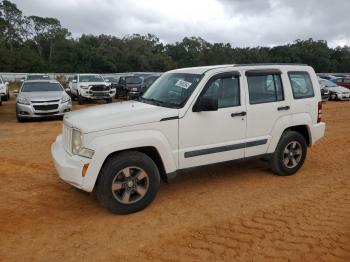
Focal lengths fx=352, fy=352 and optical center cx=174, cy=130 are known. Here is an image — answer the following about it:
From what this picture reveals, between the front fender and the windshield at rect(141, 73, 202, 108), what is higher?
the windshield at rect(141, 73, 202, 108)

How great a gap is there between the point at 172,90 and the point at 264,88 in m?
1.48

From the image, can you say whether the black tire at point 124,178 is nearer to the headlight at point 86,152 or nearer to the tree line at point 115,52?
the headlight at point 86,152

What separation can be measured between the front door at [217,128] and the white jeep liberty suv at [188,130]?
14 millimetres

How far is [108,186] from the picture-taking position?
4266 mm

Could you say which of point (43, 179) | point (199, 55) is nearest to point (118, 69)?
point (199, 55)

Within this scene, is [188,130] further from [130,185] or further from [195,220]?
[195,220]

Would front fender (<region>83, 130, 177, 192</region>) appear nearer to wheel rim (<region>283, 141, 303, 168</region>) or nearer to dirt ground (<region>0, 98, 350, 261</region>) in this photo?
dirt ground (<region>0, 98, 350, 261</region>)

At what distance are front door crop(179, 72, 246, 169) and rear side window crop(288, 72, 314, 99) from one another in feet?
3.90

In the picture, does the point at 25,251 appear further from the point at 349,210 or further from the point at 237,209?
the point at 349,210

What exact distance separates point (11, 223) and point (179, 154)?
2238 millimetres

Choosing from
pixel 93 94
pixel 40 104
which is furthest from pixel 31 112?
pixel 93 94

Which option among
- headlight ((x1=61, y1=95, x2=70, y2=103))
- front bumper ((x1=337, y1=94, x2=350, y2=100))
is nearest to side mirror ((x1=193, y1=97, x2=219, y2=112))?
headlight ((x1=61, y1=95, x2=70, y2=103))

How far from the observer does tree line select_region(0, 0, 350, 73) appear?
5553cm

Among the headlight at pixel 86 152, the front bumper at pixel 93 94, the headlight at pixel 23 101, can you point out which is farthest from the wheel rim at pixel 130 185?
the front bumper at pixel 93 94
